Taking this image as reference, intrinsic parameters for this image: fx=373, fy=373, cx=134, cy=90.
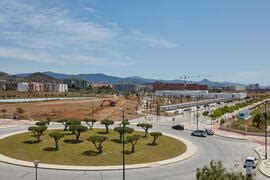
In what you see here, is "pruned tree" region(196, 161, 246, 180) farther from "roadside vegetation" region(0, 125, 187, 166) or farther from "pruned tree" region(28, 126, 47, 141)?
"pruned tree" region(28, 126, 47, 141)

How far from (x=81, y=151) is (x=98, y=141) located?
2951 mm

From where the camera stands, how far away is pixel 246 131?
67.8 meters

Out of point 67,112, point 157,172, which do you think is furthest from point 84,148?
point 67,112

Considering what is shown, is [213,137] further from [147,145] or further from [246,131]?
[147,145]

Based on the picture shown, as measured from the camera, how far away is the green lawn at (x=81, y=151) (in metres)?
42.9

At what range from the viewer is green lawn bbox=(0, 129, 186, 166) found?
4288 centimetres

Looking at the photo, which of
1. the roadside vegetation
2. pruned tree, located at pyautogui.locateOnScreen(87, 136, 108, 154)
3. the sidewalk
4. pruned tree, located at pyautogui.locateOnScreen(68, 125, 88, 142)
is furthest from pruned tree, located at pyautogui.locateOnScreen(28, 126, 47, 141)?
the sidewalk

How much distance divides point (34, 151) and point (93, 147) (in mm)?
7427

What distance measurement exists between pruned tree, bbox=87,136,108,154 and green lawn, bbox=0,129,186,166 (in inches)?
25.0

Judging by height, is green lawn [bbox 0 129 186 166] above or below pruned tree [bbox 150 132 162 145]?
below

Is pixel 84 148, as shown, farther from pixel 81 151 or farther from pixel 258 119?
pixel 258 119

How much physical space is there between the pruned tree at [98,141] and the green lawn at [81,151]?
64cm

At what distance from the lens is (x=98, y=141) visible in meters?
45.2

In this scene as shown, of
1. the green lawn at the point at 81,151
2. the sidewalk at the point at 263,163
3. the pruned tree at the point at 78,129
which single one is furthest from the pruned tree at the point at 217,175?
the pruned tree at the point at 78,129
